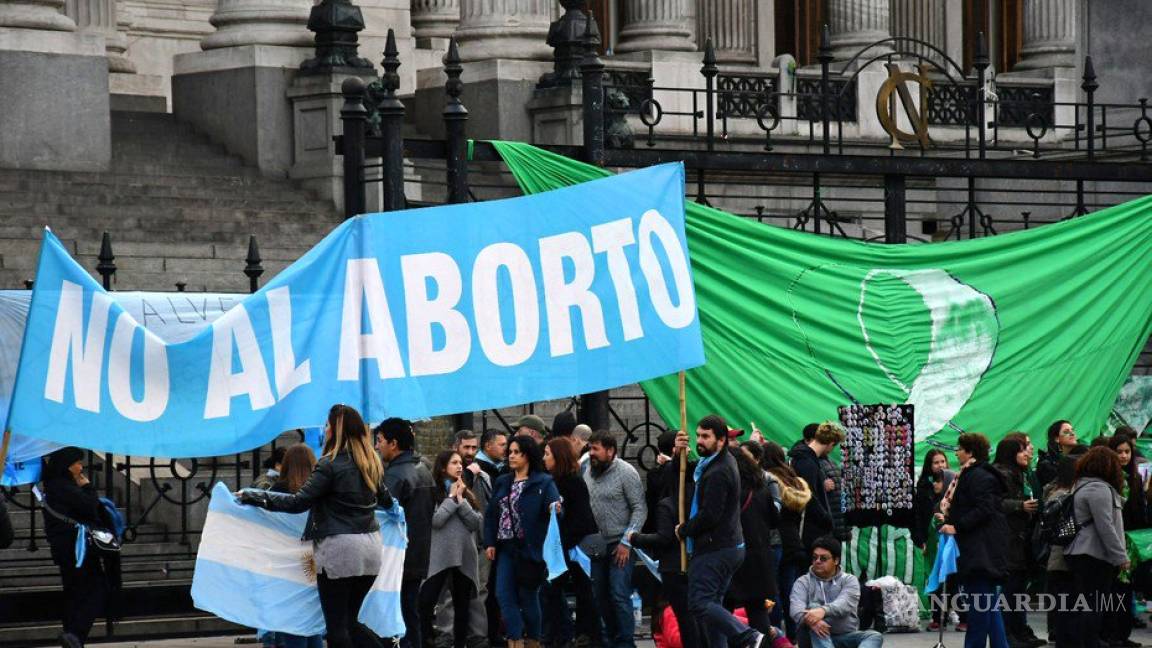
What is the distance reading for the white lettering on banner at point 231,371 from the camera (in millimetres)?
14781

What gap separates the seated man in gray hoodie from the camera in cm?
1555

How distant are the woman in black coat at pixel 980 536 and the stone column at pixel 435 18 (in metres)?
16.9

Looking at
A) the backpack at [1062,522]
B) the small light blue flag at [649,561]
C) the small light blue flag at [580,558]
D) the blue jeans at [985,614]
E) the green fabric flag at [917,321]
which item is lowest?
the blue jeans at [985,614]

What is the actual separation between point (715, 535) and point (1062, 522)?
254 cm

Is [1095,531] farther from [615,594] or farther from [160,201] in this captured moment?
[160,201]

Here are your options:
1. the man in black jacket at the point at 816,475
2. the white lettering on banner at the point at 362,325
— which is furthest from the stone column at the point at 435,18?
the white lettering on banner at the point at 362,325

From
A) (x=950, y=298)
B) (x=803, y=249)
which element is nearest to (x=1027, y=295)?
(x=950, y=298)

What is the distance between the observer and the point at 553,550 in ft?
53.8

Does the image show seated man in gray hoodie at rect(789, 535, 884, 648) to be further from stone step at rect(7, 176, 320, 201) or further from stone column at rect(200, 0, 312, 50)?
stone column at rect(200, 0, 312, 50)

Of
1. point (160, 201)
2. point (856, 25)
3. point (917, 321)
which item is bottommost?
point (917, 321)

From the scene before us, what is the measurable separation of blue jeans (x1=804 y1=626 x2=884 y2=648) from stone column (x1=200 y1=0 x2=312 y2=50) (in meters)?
12.5

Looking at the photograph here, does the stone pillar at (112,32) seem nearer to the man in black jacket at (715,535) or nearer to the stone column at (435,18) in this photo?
the stone column at (435,18)

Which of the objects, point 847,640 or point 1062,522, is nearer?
point 847,640

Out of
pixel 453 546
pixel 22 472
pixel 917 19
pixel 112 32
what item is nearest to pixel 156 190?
pixel 112 32
